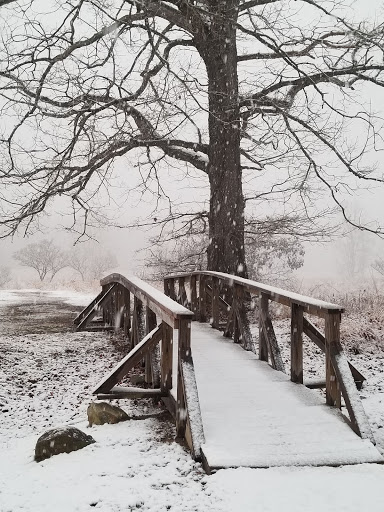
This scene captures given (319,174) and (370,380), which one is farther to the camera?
(319,174)

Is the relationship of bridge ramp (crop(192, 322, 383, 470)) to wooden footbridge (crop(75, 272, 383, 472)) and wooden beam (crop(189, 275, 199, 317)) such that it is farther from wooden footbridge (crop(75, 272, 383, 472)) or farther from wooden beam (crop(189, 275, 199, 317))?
wooden beam (crop(189, 275, 199, 317))

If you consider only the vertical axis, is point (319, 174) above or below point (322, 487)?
above

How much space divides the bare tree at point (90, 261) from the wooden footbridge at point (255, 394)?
5359cm

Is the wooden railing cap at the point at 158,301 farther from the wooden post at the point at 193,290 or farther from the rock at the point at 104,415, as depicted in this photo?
the wooden post at the point at 193,290

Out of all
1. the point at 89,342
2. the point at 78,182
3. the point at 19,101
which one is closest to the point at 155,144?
the point at 78,182

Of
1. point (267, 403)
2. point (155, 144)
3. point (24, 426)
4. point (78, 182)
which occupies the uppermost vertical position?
point (155, 144)

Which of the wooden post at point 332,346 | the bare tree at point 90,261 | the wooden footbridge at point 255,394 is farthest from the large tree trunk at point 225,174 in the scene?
the bare tree at point 90,261

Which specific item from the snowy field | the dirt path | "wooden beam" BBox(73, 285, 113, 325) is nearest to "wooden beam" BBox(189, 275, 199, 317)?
"wooden beam" BBox(73, 285, 113, 325)

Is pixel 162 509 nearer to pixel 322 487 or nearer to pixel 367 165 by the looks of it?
pixel 322 487

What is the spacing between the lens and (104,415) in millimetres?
4980

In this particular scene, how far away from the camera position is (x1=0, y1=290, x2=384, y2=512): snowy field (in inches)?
129

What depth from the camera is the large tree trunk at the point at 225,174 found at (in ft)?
36.3

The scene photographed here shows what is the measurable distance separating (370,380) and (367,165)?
6.23 m

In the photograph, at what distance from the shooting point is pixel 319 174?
11531mm
